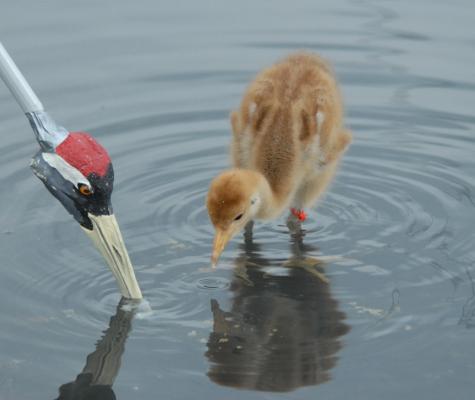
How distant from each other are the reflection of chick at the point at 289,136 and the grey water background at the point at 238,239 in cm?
28

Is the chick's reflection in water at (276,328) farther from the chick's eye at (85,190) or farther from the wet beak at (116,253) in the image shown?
the chick's eye at (85,190)

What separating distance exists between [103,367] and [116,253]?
77 centimetres

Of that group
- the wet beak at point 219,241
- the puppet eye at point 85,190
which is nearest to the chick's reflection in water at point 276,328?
the wet beak at point 219,241

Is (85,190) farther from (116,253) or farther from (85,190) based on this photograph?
(116,253)

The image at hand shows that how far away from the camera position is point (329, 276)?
681cm

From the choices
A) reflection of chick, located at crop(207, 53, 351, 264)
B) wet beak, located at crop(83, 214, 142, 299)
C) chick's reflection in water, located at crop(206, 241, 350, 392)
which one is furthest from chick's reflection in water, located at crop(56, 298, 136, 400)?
reflection of chick, located at crop(207, 53, 351, 264)

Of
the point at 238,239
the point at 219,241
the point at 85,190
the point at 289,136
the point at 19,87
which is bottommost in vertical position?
the point at 238,239

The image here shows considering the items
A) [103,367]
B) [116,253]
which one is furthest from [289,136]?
[103,367]

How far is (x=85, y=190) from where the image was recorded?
20.3ft

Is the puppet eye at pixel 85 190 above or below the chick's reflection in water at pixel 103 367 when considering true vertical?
above

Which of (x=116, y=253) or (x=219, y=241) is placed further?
(x=219, y=241)

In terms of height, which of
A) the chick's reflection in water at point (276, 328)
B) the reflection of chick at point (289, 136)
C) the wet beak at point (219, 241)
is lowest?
the chick's reflection in water at point (276, 328)

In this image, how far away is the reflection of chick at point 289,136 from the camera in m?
7.18

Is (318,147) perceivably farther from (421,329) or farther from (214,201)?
(421,329)
